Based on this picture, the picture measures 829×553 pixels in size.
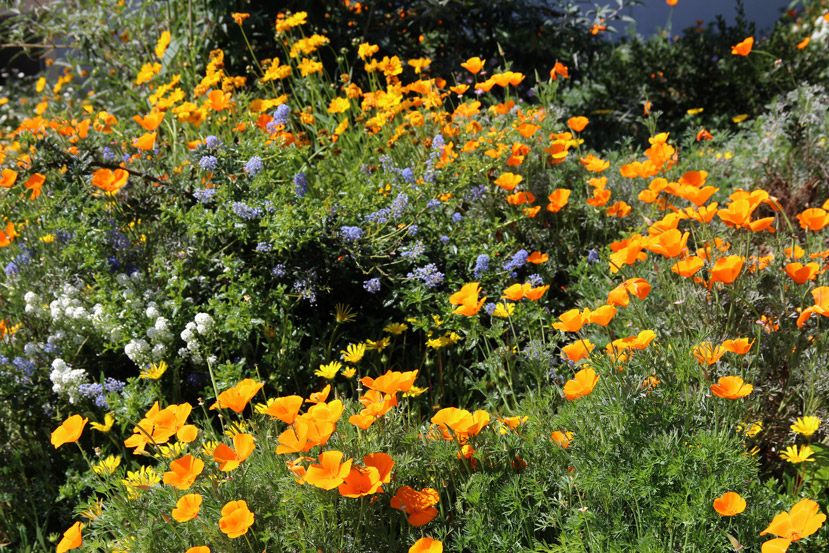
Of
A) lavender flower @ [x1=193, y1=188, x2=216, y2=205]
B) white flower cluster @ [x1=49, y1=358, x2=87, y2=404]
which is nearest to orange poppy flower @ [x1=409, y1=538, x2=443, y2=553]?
white flower cluster @ [x1=49, y1=358, x2=87, y2=404]

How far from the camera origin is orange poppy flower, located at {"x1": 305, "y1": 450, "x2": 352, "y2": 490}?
1323mm

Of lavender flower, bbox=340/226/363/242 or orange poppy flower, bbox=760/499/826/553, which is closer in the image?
orange poppy flower, bbox=760/499/826/553

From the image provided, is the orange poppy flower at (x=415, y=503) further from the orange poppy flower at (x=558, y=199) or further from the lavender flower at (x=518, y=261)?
the orange poppy flower at (x=558, y=199)

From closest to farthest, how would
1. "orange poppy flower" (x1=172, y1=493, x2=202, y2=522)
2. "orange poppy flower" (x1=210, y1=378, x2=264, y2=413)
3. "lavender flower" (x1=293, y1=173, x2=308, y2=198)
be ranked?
"orange poppy flower" (x1=172, y1=493, x2=202, y2=522) → "orange poppy flower" (x1=210, y1=378, x2=264, y2=413) → "lavender flower" (x1=293, y1=173, x2=308, y2=198)

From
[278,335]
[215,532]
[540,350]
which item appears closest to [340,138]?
[278,335]

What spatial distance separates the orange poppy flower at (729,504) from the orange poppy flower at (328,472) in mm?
713

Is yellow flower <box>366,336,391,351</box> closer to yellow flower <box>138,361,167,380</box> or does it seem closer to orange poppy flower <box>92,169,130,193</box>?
yellow flower <box>138,361,167,380</box>

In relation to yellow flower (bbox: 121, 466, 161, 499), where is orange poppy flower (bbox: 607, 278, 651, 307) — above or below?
above

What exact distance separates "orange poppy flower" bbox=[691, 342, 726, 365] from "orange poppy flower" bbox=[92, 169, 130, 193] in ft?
6.35

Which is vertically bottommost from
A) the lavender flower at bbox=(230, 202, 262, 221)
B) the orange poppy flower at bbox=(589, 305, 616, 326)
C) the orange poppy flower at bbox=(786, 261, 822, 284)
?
the lavender flower at bbox=(230, 202, 262, 221)

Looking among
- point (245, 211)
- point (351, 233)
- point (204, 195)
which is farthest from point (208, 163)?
point (351, 233)

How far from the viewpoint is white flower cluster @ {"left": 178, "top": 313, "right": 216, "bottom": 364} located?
228cm

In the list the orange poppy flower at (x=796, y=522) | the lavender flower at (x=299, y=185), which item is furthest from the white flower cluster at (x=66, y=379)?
the orange poppy flower at (x=796, y=522)

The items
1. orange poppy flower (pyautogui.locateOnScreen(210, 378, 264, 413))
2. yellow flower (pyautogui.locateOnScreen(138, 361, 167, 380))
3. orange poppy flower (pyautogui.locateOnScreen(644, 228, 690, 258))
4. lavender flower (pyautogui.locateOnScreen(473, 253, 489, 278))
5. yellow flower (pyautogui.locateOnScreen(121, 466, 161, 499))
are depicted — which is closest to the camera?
orange poppy flower (pyautogui.locateOnScreen(210, 378, 264, 413))
